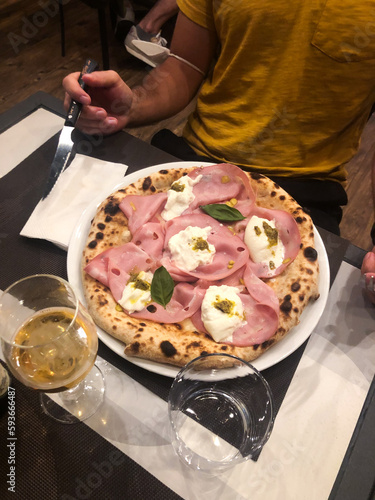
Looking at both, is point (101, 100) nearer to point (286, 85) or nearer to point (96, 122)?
point (96, 122)

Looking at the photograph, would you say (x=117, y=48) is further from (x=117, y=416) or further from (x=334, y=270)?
(x=117, y=416)

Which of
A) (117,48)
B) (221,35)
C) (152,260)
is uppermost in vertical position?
(221,35)

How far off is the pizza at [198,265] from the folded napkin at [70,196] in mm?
82

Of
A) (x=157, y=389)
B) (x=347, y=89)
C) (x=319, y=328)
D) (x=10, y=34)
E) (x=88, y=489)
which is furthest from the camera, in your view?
(x=10, y=34)

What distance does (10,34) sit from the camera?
3.54 metres

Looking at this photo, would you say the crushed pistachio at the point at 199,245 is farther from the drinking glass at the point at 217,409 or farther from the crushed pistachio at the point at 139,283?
the drinking glass at the point at 217,409

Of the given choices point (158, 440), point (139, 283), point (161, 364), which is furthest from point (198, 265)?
point (158, 440)

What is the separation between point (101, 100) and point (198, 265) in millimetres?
739

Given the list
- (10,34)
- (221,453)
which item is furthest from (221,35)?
(10,34)

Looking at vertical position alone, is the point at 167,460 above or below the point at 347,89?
below

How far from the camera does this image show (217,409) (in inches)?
35.4

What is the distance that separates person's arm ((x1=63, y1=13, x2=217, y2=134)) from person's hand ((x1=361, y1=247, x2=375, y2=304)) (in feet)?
2.96

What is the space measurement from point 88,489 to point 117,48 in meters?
3.58

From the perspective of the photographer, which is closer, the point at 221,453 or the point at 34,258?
the point at 221,453
